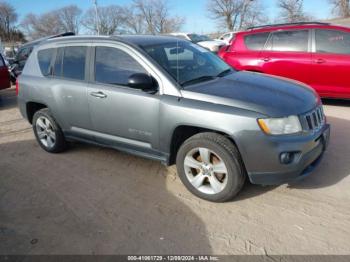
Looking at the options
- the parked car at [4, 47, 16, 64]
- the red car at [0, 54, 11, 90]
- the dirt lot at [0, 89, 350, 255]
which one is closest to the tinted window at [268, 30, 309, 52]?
the dirt lot at [0, 89, 350, 255]

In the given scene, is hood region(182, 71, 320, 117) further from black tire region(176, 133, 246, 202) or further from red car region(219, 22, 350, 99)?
red car region(219, 22, 350, 99)

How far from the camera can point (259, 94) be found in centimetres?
320

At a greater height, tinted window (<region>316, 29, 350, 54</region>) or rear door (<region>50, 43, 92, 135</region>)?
tinted window (<region>316, 29, 350, 54</region>)

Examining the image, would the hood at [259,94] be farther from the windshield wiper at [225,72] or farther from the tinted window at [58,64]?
the tinted window at [58,64]

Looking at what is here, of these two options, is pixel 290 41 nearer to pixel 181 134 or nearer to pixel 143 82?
pixel 181 134

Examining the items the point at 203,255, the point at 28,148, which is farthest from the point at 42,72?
the point at 203,255

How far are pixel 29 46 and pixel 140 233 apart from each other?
41.6ft

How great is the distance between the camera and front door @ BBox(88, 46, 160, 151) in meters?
3.50

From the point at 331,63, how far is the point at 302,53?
0.61 m

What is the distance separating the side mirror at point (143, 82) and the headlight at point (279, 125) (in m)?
1.22

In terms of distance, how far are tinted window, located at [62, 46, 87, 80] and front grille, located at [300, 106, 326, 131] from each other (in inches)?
109

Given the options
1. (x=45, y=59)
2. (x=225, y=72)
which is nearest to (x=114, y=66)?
(x=225, y=72)

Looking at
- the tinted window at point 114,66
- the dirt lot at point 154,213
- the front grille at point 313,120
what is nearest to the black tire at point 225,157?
the dirt lot at point 154,213

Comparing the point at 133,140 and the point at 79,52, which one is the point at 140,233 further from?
the point at 79,52
